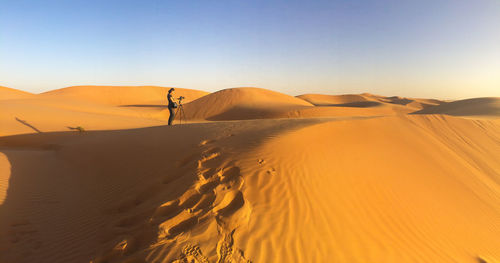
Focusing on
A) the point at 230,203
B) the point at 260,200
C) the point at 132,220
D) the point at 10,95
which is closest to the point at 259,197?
the point at 260,200

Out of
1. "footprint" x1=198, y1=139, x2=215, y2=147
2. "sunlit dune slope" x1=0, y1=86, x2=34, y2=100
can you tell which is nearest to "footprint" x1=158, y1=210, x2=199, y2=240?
"footprint" x1=198, y1=139, x2=215, y2=147

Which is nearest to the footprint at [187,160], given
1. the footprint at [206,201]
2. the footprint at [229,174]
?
the footprint at [229,174]

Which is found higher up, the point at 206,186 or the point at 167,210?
the point at 206,186

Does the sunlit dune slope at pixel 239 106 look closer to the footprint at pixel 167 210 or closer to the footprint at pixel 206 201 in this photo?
the footprint at pixel 206 201

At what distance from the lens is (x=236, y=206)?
3.80 meters

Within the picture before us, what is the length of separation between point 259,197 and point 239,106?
25.3 m

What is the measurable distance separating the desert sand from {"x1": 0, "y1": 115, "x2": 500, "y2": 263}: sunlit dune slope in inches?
1.0

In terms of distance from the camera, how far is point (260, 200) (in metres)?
3.97

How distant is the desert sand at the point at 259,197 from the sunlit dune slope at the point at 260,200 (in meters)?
0.02

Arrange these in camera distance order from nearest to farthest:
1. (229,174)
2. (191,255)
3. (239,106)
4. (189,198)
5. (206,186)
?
(191,255)
(189,198)
(206,186)
(229,174)
(239,106)

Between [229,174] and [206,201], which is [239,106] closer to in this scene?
[229,174]

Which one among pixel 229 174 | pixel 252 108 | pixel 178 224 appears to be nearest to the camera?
pixel 178 224

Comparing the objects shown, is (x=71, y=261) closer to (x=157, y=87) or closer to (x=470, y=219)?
(x=470, y=219)

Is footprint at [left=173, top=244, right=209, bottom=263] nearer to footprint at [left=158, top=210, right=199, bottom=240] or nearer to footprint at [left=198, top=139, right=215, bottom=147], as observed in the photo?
footprint at [left=158, top=210, right=199, bottom=240]
